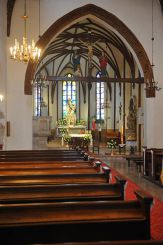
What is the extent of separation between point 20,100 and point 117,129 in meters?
13.5

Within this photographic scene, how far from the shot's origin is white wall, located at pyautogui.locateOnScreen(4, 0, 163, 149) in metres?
14.8

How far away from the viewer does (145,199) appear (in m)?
3.49

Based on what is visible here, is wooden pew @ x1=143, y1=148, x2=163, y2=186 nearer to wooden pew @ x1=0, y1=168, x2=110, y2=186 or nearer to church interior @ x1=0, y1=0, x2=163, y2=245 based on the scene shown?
church interior @ x1=0, y1=0, x2=163, y2=245

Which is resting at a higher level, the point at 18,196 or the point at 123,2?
the point at 123,2

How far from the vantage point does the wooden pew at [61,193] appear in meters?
4.16

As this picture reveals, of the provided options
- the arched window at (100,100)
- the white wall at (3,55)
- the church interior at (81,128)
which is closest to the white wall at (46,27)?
the church interior at (81,128)

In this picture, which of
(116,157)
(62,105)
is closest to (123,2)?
(116,157)

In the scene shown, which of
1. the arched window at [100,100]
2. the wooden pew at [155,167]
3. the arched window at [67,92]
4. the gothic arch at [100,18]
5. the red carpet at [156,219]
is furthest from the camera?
the arched window at [67,92]

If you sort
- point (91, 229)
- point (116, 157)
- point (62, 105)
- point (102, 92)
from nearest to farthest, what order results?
point (91, 229), point (116, 157), point (102, 92), point (62, 105)

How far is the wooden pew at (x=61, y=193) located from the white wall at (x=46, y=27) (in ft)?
35.2

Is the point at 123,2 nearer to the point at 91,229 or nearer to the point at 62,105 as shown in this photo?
the point at 91,229

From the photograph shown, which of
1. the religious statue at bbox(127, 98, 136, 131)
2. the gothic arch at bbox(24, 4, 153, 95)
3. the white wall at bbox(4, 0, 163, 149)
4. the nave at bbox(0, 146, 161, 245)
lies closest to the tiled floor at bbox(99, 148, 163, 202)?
the white wall at bbox(4, 0, 163, 149)

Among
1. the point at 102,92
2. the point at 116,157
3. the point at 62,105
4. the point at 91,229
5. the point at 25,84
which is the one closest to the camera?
the point at 91,229

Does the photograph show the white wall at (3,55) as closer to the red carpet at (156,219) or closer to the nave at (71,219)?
the red carpet at (156,219)
